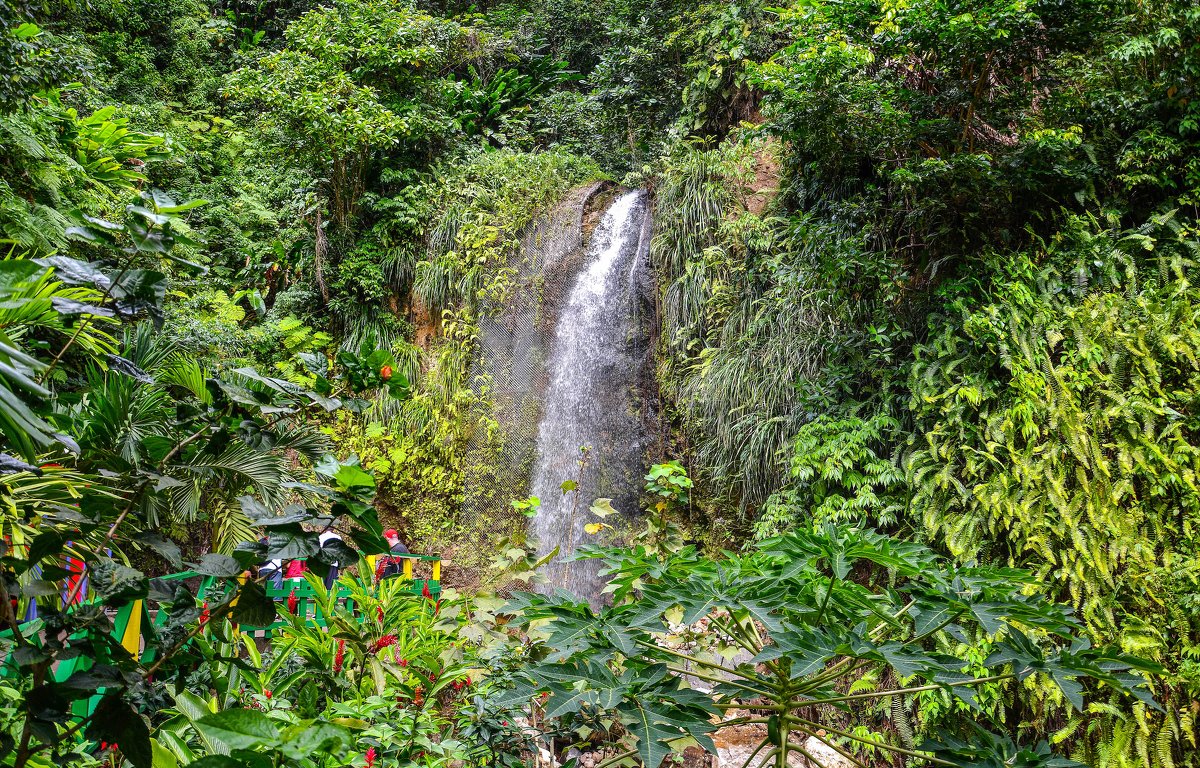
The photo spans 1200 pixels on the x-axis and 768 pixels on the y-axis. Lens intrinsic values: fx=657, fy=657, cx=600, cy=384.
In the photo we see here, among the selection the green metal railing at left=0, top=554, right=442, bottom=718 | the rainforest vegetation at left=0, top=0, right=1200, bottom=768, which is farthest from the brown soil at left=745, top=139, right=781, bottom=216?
the green metal railing at left=0, top=554, right=442, bottom=718

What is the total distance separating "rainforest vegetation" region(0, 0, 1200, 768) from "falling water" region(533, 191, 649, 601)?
31 centimetres

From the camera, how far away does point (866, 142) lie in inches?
167

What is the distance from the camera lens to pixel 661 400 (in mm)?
6406

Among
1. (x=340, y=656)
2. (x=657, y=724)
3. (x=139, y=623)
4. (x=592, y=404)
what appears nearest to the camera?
(x=657, y=724)

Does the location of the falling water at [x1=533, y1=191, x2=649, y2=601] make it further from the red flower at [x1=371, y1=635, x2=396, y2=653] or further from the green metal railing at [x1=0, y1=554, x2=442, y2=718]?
the red flower at [x1=371, y1=635, x2=396, y2=653]

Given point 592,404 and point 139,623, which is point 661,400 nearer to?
point 592,404

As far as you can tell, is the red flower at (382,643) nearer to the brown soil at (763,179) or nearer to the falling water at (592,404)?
the falling water at (592,404)

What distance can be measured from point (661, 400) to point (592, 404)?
0.70 meters

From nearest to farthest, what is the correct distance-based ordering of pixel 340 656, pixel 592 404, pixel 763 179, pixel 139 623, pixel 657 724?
pixel 657 724 < pixel 139 623 < pixel 340 656 < pixel 763 179 < pixel 592 404

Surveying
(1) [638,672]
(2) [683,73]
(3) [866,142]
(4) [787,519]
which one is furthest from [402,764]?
(2) [683,73]

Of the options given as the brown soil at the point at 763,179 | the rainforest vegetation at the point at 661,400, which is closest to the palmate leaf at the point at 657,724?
the rainforest vegetation at the point at 661,400

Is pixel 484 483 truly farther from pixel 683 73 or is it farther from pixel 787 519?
pixel 683 73

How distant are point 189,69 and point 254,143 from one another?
2442 millimetres

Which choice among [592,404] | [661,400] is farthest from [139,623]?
[661,400]
